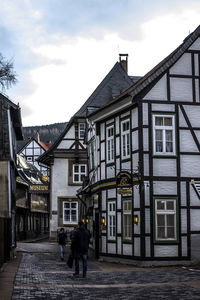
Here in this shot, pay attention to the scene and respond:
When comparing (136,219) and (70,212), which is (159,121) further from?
(70,212)

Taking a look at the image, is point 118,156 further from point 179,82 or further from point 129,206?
point 179,82

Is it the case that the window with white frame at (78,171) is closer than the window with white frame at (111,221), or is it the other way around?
the window with white frame at (111,221)

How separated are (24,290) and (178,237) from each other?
9.37m

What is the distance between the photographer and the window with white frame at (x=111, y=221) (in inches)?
932

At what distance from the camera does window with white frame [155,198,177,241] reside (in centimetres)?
2134

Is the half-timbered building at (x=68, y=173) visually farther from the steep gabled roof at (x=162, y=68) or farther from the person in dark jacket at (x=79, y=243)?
the person in dark jacket at (x=79, y=243)

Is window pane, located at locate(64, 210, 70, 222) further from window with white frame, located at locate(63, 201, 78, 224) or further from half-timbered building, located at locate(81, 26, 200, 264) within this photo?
half-timbered building, located at locate(81, 26, 200, 264)

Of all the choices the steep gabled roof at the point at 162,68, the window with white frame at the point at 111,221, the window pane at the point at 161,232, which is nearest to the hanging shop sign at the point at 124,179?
the window with white frame at the point at 111,221

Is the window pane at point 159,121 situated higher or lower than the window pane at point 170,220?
higher

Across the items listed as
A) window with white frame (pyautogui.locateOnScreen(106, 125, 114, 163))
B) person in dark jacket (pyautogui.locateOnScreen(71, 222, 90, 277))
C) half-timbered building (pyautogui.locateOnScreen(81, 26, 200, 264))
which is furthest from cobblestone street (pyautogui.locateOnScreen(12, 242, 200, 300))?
window with white frame (pyautogui.locateOnScreen(106, 125, 114, 163))

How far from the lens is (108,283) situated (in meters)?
15.2

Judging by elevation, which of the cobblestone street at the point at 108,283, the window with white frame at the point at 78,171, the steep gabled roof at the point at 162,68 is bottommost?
the cobblestone street at the point at 108,283

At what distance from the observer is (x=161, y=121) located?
22.1 metres

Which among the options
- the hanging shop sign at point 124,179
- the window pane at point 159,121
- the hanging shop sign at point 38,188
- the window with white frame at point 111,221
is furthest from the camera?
the hanging shop sign at point 38,188
